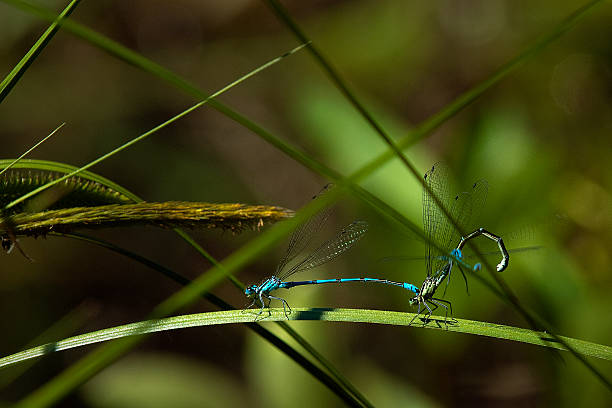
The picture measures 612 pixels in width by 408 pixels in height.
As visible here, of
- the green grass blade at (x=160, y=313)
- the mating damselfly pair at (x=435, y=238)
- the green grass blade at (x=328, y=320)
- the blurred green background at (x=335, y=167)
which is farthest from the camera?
the blurred green background at (x=335, y=167)

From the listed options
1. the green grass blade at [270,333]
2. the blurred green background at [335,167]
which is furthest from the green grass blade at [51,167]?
the blurred green background at [335,167]

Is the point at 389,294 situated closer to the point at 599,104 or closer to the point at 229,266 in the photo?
the point at 229,266

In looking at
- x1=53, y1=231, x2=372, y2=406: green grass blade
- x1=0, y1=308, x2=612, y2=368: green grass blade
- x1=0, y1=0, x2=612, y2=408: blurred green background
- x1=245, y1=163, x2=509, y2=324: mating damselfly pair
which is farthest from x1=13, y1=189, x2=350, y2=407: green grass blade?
x1=0, y1=0, x2=612, y2=408: blurred green background

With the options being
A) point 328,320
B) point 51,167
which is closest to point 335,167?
point 328,320

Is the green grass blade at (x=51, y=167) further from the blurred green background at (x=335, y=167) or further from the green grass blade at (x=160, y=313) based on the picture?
the blurred green background at (x=335, y=167)

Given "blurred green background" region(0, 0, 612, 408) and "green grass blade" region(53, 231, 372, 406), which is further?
"blurred green background" region(0, 0, 612, 408)

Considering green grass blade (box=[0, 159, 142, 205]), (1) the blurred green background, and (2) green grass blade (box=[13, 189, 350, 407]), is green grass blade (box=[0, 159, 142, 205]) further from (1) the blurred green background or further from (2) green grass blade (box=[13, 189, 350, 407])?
(1) the blurred green background

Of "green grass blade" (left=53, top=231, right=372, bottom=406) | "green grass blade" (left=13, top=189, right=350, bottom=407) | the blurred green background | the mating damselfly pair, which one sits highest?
the blurred green background

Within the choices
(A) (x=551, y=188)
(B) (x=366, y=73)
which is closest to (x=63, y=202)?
(A) (x=551, y=188)
